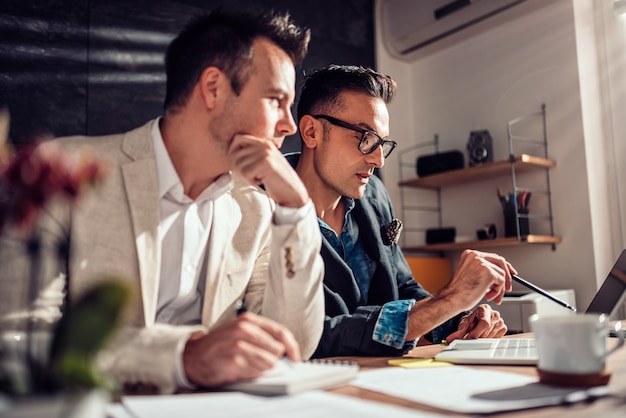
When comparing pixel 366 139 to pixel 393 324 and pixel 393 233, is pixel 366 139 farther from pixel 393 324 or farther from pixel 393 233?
pixel 393 324

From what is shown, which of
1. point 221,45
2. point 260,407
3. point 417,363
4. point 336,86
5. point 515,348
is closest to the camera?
point 260,407

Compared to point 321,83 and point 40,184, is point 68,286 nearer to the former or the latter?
point 40,184

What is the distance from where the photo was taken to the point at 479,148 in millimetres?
3355

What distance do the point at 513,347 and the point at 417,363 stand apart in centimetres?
27

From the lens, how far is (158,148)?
1.21m

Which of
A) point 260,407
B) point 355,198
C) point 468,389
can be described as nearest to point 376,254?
point 355,198

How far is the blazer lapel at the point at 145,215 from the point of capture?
40.9 inches

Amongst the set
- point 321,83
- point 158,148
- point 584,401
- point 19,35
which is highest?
point 19,35

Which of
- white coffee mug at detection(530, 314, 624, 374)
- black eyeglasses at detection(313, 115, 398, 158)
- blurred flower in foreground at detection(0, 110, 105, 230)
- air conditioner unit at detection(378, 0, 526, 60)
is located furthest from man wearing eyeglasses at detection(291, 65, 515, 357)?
air conditioner unit at detection(378, 0, 526, 60)

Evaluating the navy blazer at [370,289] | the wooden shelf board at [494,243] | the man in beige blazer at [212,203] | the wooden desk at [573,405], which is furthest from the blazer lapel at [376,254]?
the wooden shelf board at [494,243]

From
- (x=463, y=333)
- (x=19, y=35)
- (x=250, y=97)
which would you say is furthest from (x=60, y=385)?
(x=19, y=35)

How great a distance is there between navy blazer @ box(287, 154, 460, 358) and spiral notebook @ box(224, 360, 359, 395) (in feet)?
1.23

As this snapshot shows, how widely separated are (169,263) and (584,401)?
2.77 ft

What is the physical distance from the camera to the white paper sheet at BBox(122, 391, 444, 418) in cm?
64
